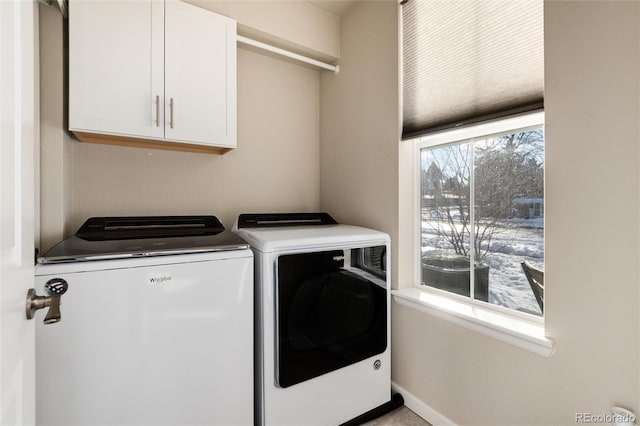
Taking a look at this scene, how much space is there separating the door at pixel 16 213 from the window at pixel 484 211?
1711 mm

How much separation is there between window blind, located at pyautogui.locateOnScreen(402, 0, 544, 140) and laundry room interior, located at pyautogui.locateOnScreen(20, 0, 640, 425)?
7 cm

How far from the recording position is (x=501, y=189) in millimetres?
1445

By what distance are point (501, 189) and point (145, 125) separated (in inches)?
71.0

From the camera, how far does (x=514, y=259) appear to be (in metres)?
1.40

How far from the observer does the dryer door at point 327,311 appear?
4.67 ft

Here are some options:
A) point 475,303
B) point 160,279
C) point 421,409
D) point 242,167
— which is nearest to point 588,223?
point 475,303

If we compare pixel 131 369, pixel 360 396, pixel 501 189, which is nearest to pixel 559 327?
pixel 501 189

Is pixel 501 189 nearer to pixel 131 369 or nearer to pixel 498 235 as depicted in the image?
pixel 498 235

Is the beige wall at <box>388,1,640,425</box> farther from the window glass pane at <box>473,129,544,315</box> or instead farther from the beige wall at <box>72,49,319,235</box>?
the beige wall at <box>72,49,319,235</box>

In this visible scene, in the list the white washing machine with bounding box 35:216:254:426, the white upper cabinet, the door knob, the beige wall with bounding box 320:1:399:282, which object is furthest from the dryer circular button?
the beige wall with bounding box 320:1:399:282

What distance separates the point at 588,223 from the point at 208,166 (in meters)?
1.99

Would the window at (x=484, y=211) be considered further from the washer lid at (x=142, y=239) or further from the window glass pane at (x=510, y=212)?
the washer lid at (x=142, y=239)

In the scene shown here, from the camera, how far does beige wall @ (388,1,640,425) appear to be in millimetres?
954

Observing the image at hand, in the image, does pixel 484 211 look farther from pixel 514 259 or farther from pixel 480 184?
pixel 514 259
